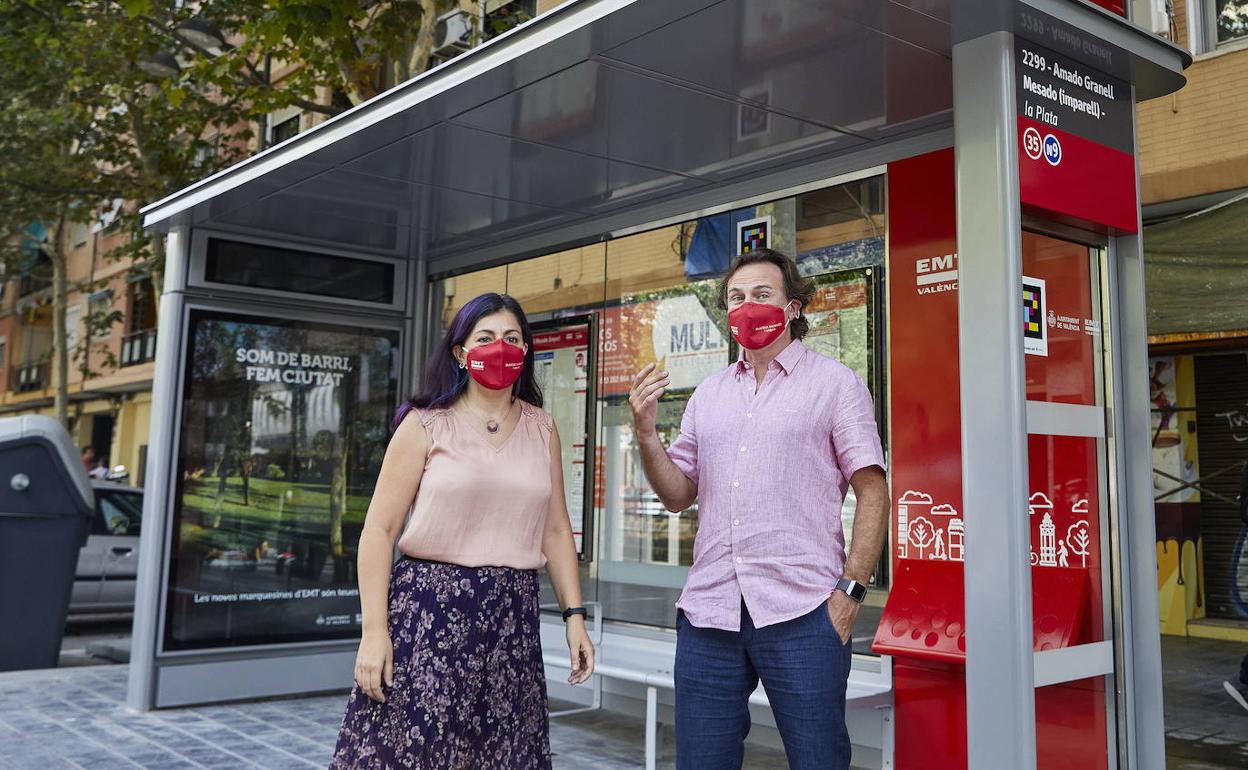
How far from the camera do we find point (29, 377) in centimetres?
3647

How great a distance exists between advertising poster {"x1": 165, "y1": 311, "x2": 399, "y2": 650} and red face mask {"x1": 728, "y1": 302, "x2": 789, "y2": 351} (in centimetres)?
513

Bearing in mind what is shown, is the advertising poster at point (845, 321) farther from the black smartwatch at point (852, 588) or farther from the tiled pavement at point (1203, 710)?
the tiled pavement at point (1203, 710)

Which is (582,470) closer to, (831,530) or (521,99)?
(521,99)

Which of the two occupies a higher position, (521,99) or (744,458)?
(521,99)

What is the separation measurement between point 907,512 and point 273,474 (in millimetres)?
4627

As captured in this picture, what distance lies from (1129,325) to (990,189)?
0.97m

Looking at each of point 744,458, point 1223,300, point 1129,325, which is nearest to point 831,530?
point 744,458

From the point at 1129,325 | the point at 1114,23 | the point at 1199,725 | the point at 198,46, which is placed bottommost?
the point at 1199,725

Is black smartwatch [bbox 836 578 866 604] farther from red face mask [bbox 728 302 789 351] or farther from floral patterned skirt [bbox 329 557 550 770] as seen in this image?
floral patterned skirt [bbox 329 557 550 770]

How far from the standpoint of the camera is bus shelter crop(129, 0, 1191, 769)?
353cm

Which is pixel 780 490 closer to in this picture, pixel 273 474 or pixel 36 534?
pixel 273 474

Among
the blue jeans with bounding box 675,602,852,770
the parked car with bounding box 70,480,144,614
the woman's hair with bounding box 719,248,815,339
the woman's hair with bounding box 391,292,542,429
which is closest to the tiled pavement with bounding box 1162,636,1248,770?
the blue jeans with bounding box 675,602,852,770

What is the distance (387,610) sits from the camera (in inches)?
117

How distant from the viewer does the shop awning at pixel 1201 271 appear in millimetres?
6523
